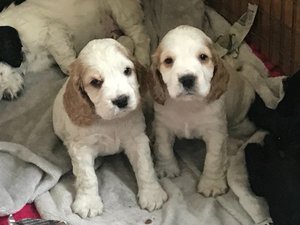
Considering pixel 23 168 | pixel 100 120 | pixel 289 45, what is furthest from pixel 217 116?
pixel 23 168

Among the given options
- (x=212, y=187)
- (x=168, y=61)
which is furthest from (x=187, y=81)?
(x=212, y=187)

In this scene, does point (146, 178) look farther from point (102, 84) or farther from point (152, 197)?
point (102, 84)

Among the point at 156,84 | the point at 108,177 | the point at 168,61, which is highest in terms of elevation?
the point at 168,61

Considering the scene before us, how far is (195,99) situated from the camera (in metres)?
2.07

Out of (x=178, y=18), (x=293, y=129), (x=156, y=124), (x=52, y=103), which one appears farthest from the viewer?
(x=178, y=18)

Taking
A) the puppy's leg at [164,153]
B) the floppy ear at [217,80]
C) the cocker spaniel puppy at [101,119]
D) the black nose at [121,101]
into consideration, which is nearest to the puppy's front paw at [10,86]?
the cocker spaniel puppy at [101,119]

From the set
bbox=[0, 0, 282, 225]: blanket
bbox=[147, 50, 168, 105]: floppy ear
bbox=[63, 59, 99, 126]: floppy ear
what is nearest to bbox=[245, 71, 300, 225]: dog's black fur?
bbox=[0, 0, 282, 225]: blanket

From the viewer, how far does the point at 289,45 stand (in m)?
2.61

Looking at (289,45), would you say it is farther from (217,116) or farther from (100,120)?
(100,120)

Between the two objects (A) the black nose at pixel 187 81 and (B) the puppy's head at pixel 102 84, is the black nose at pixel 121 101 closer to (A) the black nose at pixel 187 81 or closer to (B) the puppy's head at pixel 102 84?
(B) the puppy's head at pixel 102 84

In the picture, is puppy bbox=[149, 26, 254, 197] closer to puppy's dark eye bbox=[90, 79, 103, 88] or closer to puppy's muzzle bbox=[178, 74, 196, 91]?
puppy's muzzle bbox=[178, 74, 196, 91]

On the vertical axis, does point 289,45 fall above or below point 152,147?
above

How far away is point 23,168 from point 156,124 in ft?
1.89

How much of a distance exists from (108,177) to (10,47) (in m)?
0.93
